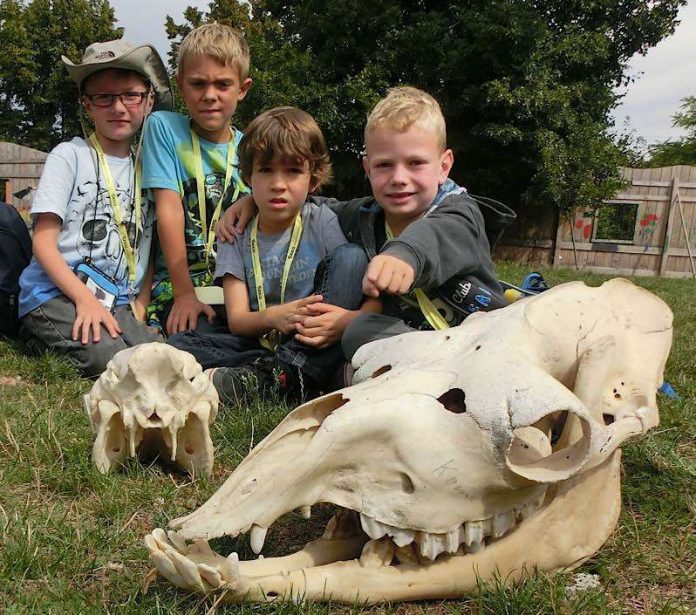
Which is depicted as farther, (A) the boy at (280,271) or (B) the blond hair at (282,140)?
(B) the blond hair at (282,140)

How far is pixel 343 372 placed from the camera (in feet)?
11.6

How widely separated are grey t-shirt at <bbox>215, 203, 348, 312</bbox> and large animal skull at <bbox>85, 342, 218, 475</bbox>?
145cm

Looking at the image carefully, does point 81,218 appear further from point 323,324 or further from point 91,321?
point 323,324

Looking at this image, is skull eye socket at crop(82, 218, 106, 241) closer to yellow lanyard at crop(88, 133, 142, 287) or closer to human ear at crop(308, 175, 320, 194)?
yellow lanyard at crop(88, 133, 142, 287)

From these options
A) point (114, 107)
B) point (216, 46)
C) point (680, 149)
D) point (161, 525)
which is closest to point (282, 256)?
point (216, 46)

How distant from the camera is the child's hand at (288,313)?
3518 mm

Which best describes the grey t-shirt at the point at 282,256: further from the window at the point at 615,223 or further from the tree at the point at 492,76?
the window at the point at 615,223

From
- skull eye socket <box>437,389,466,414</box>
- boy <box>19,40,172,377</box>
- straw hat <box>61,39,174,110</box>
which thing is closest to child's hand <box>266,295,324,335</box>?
boy <box>19,40,172,377</box>

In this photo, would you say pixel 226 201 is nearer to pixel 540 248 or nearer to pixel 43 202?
pixel 43 202

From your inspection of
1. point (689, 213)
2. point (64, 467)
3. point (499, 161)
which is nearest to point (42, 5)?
point (499, 161)

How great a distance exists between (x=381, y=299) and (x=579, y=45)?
16043 mm

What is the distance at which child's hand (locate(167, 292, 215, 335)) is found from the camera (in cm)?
446

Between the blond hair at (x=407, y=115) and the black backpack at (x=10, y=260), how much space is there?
10.0 ft

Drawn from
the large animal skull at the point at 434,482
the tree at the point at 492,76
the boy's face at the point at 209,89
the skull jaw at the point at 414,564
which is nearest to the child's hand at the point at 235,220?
the boy's face at the point at 209,89
